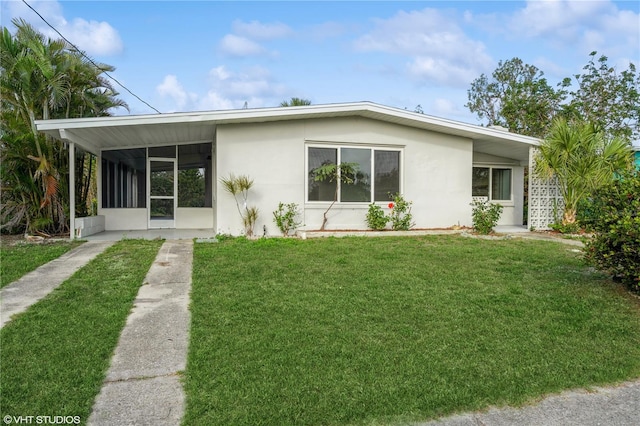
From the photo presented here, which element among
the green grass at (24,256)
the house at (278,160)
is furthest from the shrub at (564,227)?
the green grass at (24,256)

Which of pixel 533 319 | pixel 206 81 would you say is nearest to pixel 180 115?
pixel 533 319

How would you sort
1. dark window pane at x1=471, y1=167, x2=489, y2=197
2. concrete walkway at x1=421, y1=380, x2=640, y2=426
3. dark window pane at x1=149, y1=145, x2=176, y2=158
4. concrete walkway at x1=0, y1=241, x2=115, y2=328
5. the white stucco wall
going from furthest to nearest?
1. dark window pane at x1=471, y1=167, x2=489, y2=197
2. dark window pane at x1=149, y1=145, x2=176, y2=158
3. the white stucco wall
4. concrete walkway at x1=0, y1=241, x2=115, y2=328
5. concrete walkway at x1=421, y1=380, x2=640, y2=426

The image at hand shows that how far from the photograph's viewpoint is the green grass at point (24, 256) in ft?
18.9

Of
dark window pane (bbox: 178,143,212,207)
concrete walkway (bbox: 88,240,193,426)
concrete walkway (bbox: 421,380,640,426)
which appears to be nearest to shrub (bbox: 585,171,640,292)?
concrete walkway (bbox: 421,380,640,426)

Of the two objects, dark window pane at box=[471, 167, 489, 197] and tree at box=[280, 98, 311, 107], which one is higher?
tree at box=[280, 98, 311, 107]

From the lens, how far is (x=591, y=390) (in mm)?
2832

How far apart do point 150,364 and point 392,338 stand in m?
1.99

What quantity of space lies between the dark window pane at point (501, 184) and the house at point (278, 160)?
45.6 inches

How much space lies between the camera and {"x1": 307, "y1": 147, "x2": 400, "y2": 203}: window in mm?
10273

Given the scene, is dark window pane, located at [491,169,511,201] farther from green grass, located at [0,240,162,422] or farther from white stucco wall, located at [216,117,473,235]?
green grass, located at [0,240,162,422]

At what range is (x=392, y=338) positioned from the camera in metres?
3.54

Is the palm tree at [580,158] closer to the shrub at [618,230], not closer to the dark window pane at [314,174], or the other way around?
the dark window pane at [314,174]

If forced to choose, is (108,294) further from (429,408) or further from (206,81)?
(206,81)

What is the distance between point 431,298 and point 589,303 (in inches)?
68.6
